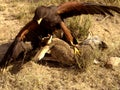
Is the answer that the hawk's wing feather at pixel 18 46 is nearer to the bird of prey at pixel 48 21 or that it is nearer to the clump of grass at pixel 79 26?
the bird of prey at pixel 48 21

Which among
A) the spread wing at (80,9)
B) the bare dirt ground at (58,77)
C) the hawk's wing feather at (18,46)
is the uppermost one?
the spread wing at (80,9)

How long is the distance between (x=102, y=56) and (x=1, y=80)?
1.59 meters

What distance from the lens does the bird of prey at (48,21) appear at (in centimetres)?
569

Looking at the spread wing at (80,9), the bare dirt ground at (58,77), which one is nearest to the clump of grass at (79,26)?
the bare dirt ground at (58,77)

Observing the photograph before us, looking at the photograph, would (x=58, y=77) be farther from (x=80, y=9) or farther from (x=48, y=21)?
(x=80, y=9)

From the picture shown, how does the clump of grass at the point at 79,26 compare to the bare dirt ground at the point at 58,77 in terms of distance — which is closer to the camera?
the bare dirt ground at the point at 58,77

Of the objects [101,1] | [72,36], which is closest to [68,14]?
[72,36]

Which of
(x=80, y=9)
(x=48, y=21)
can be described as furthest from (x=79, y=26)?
(x=48, y=21)

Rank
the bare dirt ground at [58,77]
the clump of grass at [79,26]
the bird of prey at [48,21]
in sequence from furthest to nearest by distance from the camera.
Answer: the clump of grass at [79,26] < the bird of prey at [48,21] < the bare dirt ground at [58,77]

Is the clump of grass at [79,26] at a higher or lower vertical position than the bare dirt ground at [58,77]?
higher

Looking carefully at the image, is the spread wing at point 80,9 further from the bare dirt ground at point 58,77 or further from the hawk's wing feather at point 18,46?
the bare dirt ground at point 58,77

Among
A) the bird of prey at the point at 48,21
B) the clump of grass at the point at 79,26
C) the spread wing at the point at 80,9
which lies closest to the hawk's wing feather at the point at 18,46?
the bird of prey at the point at 48,21

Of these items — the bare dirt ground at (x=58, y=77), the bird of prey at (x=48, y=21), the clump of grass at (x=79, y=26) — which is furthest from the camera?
the clump of grass at (x=79, y=26)

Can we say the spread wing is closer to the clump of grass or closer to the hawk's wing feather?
the hawk's wing feather
